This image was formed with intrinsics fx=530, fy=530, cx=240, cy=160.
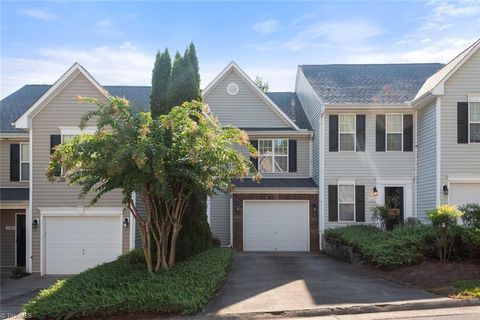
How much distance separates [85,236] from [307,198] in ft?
29.9

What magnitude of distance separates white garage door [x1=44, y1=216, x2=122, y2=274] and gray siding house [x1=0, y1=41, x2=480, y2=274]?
0.04 metres

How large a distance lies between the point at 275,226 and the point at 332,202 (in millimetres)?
→ 2670

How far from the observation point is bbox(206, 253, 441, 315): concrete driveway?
34.7 feet

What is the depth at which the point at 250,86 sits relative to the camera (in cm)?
2416

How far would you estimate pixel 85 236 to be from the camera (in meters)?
20.2

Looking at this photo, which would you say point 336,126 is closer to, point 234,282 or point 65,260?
point 234,282

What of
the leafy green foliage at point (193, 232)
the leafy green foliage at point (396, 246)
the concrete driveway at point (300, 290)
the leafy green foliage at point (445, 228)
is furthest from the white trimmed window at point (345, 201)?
the leafy green foliage at point (193, 232)

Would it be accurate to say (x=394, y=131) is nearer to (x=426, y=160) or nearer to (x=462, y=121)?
(x=426, y=160)

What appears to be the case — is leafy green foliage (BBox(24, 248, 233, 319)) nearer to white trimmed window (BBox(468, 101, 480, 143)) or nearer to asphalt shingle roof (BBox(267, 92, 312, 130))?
white trimmed window (BBox(468, 101, 480, 143))

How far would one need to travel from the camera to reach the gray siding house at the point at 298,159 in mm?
19547

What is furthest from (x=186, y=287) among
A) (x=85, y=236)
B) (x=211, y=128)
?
(x=85, y=236)

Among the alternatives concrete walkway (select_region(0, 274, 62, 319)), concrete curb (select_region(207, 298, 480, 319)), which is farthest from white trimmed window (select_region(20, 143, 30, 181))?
concrete curb (select_region(207, 298, 480, 319))


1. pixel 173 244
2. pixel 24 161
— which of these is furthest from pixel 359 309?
pixel 24 161

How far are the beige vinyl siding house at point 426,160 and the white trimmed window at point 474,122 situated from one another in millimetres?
1261
